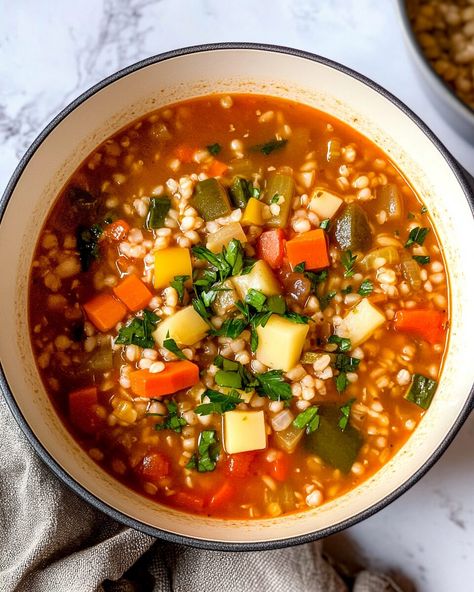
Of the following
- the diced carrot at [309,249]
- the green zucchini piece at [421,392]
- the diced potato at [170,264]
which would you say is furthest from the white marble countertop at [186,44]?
the diced potato at [170,264]

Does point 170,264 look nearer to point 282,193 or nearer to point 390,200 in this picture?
point 282,193

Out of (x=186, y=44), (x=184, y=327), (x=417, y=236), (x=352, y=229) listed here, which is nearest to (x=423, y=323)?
(x=417, y=236)

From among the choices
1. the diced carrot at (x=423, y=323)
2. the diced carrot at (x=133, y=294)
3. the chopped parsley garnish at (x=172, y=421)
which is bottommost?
the chopped parsley garnish at (x=172, y=421)

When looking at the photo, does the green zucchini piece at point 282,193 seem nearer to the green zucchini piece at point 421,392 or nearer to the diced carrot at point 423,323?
the diced carrot at point 423,323

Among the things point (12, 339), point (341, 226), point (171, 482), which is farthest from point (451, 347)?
point (12, 339)

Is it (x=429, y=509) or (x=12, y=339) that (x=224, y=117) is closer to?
(x=12, y=339)

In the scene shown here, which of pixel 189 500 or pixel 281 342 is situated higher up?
pixel 281 342
